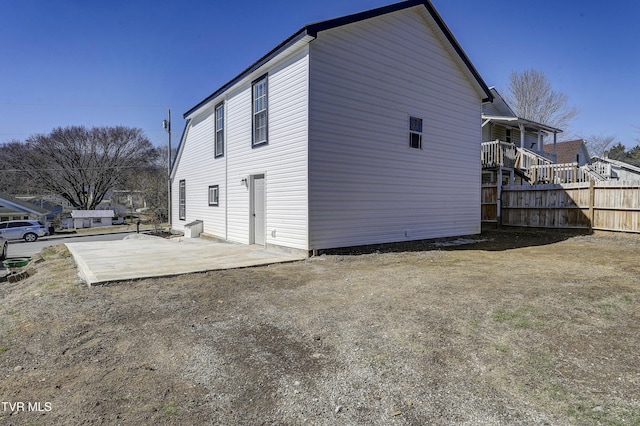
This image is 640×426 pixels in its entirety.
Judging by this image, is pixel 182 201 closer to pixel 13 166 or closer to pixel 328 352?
pixel 328 352

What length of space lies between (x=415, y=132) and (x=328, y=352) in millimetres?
8844

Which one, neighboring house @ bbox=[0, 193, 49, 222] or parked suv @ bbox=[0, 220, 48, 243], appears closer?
parked suv @ bbox=[0, 220, 48, 243]

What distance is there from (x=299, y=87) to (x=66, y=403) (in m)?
7.64

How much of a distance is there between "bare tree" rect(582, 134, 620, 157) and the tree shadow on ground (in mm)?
37896

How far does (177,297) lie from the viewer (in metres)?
5.11

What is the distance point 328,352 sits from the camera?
320 centimetres

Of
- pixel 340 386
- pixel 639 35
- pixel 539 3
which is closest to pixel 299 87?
pixel 340 386

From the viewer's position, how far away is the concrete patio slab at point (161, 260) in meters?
6.43

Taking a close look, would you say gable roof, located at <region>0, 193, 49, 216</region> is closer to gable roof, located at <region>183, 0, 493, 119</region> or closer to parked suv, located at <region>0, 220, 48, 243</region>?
parked suv, located at <region>0, 220, 48, 243</region>

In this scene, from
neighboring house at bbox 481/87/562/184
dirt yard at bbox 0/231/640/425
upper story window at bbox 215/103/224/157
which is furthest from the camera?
neighboring house at bbox 481/87/562/184

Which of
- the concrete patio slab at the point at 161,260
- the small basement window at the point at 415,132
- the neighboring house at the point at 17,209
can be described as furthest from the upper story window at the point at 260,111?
the neighboring house at the point at 17,209

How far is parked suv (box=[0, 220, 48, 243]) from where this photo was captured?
25562mm

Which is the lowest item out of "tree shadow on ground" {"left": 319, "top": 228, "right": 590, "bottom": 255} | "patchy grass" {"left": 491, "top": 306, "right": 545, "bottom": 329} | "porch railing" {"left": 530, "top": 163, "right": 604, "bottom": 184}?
"patchy grass" {"left": 491, "top": 306, "right": 545, "bottom": 329}

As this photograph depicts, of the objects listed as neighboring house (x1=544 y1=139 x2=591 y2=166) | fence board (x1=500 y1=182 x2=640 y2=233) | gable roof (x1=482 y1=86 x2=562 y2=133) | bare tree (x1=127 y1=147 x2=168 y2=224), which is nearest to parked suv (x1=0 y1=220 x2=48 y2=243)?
bare tree (x1=127 y1=147 x2=168 y2=224)
